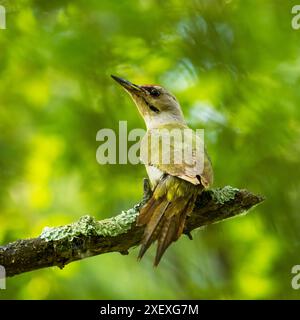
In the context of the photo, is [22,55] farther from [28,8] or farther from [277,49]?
[277,49]

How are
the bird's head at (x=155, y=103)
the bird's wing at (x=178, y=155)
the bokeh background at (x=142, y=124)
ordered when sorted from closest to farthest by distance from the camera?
the bird's wing at (x=178, y=155) < the bokeh background at (x=142, y=124) < the bird's head at (x=155, y=103)

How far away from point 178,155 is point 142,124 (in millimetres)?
2138

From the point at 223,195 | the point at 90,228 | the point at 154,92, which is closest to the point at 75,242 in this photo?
the point at 90,228

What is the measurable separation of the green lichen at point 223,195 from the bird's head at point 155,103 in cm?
186

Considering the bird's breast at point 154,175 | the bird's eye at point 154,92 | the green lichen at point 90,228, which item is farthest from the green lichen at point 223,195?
the bird's eye at point 154,92

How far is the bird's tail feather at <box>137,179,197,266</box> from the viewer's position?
15.8ft

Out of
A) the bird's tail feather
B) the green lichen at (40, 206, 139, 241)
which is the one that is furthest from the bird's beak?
the green lichen at (40, 206, 139, 241)

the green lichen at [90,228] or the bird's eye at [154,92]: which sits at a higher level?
the bird's eye at [154,92]

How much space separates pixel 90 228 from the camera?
16.1 feet

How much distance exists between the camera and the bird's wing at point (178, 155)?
17.5ft

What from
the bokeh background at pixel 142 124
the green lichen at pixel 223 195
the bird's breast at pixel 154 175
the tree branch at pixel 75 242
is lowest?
the tree branch at pixel 75 242

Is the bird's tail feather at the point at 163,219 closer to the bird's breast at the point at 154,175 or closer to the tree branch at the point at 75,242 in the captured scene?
the tree branch at the point at 75,242

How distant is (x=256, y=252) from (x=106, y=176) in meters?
1.94

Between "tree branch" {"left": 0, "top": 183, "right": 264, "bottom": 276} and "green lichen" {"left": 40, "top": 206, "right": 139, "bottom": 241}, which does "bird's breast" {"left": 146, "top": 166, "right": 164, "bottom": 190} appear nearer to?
"tree branch" {"left": 0, "top": 183, "right": 264, "bottom": 276}
